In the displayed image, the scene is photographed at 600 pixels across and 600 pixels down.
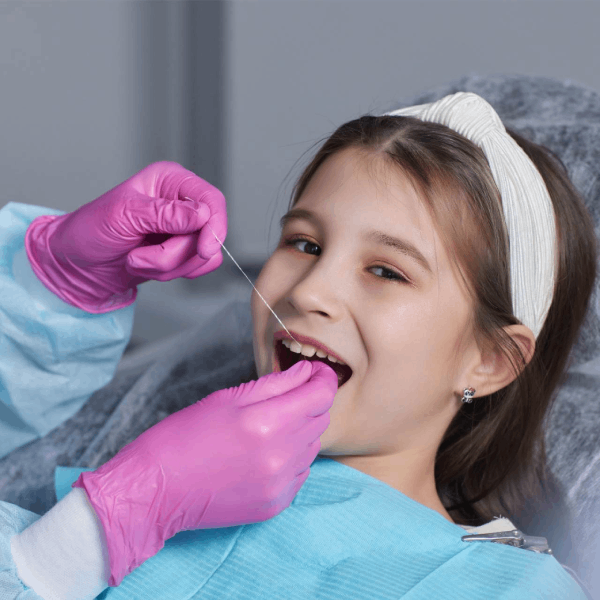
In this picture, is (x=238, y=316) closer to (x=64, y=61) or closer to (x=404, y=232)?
(x=404, y=232)

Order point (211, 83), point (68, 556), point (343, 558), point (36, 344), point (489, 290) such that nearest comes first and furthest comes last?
point (68, 556)
point (343, 558)
point (489, 290)
point (36, 344)
point (211, 83)

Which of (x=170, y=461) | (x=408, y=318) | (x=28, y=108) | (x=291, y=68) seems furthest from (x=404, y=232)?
(x=28, y=108)

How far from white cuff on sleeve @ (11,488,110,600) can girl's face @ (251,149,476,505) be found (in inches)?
15.6

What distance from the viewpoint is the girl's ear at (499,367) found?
1321 mm

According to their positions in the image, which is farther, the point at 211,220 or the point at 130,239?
the point at 130,239

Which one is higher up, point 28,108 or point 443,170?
point 443,170

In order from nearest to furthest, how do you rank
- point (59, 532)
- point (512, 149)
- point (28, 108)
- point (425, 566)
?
1. point (59, 532)
2. point (425, 566)
3. point (512, 149)
4. point (28, 108)

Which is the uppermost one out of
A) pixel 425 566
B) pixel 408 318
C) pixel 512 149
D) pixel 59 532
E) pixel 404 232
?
pixel 512 149

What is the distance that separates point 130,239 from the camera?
4.44ft

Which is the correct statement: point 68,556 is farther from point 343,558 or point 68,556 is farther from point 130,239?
point 130,239

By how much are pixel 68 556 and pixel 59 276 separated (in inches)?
25.9

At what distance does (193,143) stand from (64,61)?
0.62 m

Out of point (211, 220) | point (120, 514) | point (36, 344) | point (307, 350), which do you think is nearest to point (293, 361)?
point (307, 350)

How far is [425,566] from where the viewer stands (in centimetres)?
116
